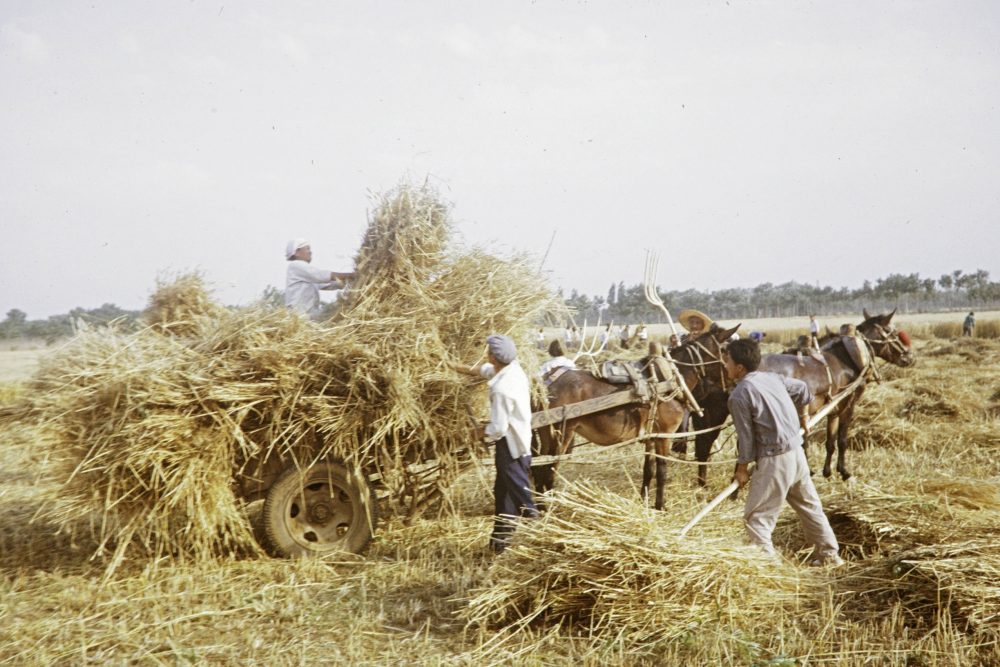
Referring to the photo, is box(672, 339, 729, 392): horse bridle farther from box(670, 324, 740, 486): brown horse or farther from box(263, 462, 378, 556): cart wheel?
box(263, 462, 378, 556): cart wheel

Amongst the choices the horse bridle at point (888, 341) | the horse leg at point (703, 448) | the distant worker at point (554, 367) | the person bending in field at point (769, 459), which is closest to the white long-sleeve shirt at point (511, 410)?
the person bending in field at point (769, 459)

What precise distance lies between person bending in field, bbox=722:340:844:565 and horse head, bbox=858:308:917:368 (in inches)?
217

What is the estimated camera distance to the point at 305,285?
594cm

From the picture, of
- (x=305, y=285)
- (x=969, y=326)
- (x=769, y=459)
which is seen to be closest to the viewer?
(x=769, y=459)

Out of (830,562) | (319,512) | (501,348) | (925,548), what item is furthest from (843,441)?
(319,512)

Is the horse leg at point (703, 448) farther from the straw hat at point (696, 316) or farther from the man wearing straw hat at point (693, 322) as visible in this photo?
the straw hat at point (696, 316)

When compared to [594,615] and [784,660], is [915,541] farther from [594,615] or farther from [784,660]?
[594,615]

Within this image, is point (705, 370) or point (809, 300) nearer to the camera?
point (705, 370)

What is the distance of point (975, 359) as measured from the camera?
21.0m

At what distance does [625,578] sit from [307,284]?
3.62 m

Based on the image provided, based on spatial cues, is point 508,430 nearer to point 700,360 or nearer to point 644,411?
point 644,411

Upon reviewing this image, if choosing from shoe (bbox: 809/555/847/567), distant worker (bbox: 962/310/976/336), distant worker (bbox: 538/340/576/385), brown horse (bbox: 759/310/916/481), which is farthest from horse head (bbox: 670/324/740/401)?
distant worker (bbox: 962/310/976/336)

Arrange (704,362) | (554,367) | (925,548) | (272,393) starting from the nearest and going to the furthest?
(925,548) < (272,393) < (554,367) < (704,362)

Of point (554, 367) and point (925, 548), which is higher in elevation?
point (554, 367)
